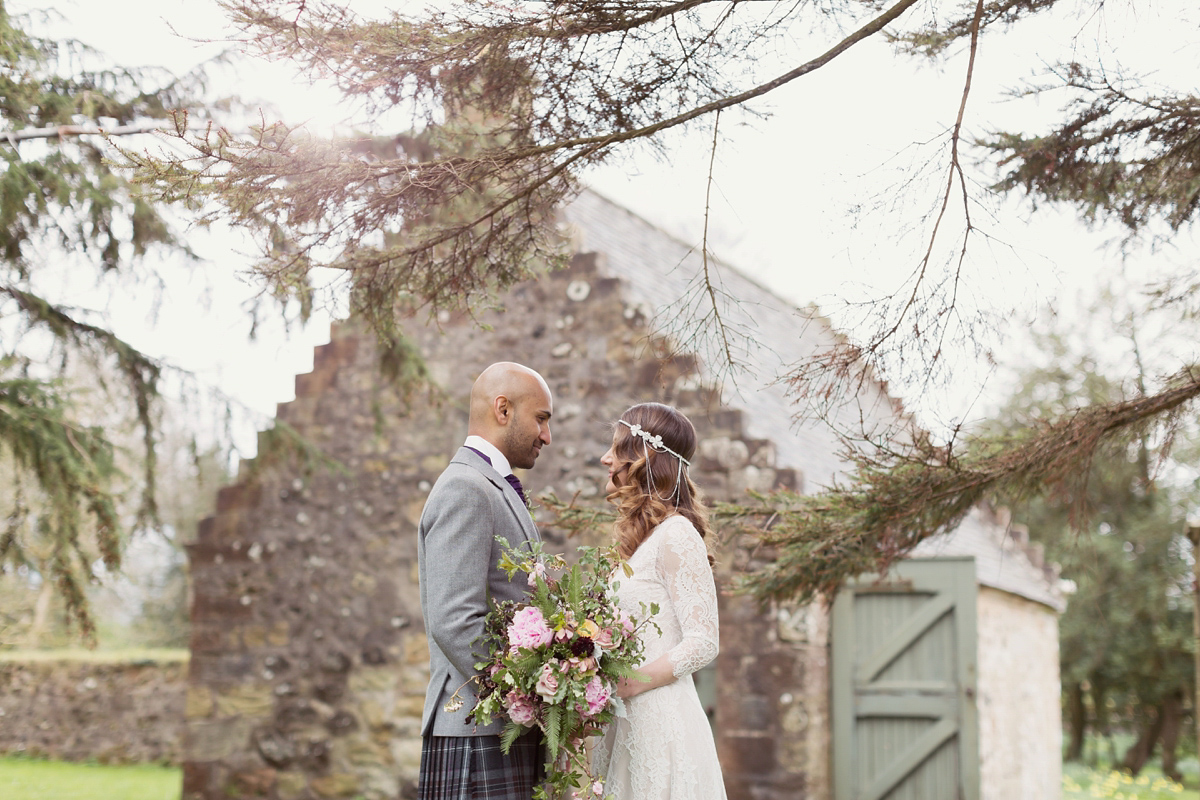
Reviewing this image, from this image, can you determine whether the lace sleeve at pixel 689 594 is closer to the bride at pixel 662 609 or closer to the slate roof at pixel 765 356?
the bride at pixel 662 609

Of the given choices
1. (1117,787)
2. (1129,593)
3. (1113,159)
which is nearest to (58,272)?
(1113,159)

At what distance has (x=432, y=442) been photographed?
8445mm

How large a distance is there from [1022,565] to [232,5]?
11236mm

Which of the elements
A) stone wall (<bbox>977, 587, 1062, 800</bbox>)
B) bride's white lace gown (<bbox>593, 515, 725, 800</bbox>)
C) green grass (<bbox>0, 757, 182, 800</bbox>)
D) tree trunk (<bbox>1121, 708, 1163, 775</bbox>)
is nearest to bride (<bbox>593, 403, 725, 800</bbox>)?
bride's white lace gown (<bbox>593, 515, 725, 800</bbox>)

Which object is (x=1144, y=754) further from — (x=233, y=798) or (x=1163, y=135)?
(x=1163, y=135)

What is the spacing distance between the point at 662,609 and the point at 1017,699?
7.35m

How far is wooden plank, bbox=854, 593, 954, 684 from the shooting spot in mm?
7043

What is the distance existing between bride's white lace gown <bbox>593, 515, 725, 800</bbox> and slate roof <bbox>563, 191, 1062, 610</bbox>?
114 inches

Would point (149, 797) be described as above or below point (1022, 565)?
below

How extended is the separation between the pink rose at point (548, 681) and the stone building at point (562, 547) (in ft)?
14.1

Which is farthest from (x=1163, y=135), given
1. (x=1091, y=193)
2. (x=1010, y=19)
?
(x=1010, y=19)

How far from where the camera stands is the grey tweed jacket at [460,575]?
274 cm

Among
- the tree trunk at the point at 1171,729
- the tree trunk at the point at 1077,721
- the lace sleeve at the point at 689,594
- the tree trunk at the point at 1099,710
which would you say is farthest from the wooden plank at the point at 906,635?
the tree trunk at the point at 1077,721

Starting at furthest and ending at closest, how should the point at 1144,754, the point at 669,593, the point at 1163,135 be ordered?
the point at 1144,754, the point at 1163,135, the point at 669,593
